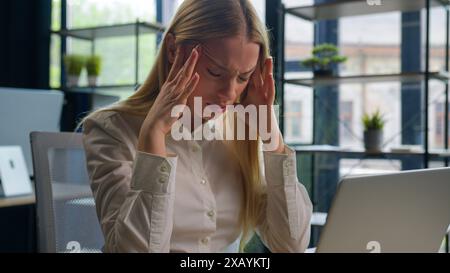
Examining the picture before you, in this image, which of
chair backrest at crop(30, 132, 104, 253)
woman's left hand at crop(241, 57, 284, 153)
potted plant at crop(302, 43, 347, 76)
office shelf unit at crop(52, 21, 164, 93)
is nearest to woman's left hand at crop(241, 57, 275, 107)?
woman's left hand at crop(241, 57, 284, 153)

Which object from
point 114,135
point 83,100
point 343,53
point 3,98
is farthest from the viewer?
point 83,100

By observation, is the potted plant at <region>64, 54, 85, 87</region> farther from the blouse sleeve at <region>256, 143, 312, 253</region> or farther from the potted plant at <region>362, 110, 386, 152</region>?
the blouse sleeve at <region>256, 143, 312, 253</region>

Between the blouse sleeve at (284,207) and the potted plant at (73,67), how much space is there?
2645mm

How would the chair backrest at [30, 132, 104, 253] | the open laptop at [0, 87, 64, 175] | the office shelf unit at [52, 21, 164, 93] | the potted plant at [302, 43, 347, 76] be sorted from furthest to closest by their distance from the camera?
the office shelf unit at [52, 21, 164, 93] → the potted plant at [302, 43, 347, 76] → the open laptop at [0, 87, 64, 175] → the chair backrest at [30, 132, 104, 253]

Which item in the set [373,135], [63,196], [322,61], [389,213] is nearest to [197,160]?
[63,196]

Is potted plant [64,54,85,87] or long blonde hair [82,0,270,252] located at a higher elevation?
potted plant [64,54,85,87]

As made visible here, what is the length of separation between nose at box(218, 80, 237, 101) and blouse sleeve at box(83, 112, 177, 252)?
0.19 metres

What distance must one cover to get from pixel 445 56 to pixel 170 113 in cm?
207

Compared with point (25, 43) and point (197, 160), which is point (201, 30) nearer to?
point (197, 160)

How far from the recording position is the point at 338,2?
2.54 m

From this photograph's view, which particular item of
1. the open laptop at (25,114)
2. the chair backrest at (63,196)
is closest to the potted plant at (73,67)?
the open laptop at (25,114)

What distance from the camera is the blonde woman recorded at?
3.06 ft
